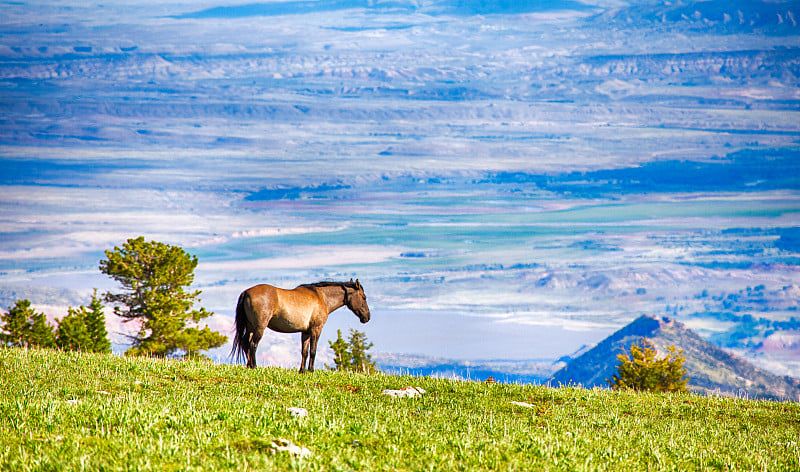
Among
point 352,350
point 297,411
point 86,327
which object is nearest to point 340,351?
point 352,350

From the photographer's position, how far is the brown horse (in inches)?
1047

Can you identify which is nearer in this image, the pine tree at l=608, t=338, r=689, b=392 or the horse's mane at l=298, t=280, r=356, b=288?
the horse's mane at l=298, t=280, r=356, b=288

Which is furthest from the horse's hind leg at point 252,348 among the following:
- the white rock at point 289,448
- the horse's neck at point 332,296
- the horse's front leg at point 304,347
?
the white rock at point 289,448

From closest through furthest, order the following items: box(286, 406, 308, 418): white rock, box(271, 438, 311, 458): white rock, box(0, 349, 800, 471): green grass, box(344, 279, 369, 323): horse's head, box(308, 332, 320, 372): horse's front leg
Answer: box(0, 349, 800, 471): green grass
box(271, 438, 311, 458): white rock
box(286, 406, 308, 418): white rock
box(308, 332, 320, 372): horse's front leg
box(344, 279, 369, 323): horse's head

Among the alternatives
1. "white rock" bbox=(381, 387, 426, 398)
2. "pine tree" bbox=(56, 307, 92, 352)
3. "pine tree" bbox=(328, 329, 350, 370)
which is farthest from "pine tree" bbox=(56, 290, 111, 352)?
"white rock" bbox=(381, 387, 426, 398)

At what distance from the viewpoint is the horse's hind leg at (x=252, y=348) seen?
1072 inches

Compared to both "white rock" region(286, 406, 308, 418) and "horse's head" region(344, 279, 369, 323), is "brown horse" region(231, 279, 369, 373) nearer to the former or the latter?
"horse's head" region(344, 279, 369, 323)

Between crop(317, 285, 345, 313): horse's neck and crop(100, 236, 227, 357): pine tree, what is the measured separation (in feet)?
153

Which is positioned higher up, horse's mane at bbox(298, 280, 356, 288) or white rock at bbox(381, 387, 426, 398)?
horse's mane at bbox(298, 280, 356, 288)

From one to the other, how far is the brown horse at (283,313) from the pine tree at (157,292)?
47.1m

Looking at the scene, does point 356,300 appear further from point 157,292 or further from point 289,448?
point 157,292

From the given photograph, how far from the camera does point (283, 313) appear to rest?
26.8 meters

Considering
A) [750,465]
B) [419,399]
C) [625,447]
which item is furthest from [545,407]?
[750,465]

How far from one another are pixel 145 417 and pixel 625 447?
916cm
